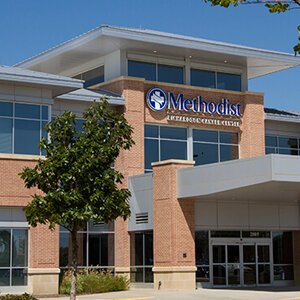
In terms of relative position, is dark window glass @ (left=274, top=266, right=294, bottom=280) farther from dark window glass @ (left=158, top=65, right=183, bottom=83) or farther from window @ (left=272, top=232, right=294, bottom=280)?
dark window glass @ (left=158, top=65, right=183, bottom=83)

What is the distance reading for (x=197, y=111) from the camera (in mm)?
39750

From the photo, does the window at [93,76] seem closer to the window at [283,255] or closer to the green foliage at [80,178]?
the window at [283,255]

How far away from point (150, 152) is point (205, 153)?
369 centimetres

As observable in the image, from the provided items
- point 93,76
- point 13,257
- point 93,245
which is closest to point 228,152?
point 93,76

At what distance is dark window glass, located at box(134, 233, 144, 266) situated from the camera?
116ft

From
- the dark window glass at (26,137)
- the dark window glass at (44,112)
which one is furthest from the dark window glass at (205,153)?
the dark window glass at (26,137)

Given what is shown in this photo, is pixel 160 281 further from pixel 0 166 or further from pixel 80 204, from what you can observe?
pixel 80 204

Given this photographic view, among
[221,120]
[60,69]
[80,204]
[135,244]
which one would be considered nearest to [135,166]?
[135,244]

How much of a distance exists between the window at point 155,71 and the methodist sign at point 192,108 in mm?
1283

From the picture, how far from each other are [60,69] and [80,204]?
2353 cm

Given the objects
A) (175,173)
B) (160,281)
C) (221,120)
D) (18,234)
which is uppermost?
(221,120)

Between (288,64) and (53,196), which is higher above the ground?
(288,64)

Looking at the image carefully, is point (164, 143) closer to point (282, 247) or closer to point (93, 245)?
point (93, 245)

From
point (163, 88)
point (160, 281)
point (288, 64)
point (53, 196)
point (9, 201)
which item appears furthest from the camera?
point (288, 64)
